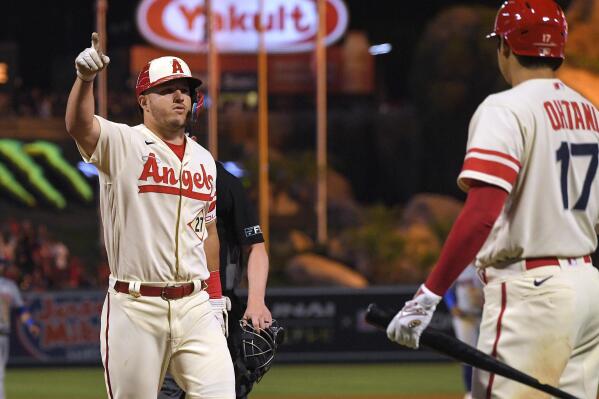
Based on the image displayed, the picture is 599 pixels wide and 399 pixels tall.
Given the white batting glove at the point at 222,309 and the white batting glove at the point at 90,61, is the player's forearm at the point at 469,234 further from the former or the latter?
the white batting glove at the point at 222,309

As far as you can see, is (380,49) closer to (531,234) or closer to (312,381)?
(312,381)

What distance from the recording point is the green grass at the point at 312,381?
52.2 feet

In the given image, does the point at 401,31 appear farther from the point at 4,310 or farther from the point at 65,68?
the point at 4,310

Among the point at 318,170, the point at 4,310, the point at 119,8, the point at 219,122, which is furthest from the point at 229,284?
the point at 119,8

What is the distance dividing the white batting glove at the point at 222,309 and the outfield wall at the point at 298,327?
13.0m

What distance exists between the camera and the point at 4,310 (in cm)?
1403

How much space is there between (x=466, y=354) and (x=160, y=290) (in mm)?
1980

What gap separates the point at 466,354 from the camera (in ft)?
15.0

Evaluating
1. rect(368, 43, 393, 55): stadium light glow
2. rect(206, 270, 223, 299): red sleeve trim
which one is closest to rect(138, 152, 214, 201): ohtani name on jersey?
rect(206, 270, 223, 299): red sleeve trim

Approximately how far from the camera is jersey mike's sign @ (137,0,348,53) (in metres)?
35.7

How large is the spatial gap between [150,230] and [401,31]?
4433cm

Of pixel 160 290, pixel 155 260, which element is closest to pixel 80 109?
pixel 155 260

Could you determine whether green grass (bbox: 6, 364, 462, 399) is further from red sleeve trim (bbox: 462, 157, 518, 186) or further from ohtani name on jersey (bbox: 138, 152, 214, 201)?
red sleeve trim (bbox: 462, 157, 518, 186)

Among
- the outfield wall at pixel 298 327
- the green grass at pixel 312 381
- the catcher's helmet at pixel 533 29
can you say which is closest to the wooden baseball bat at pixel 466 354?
the catcher's helmet at pixel 533 29
